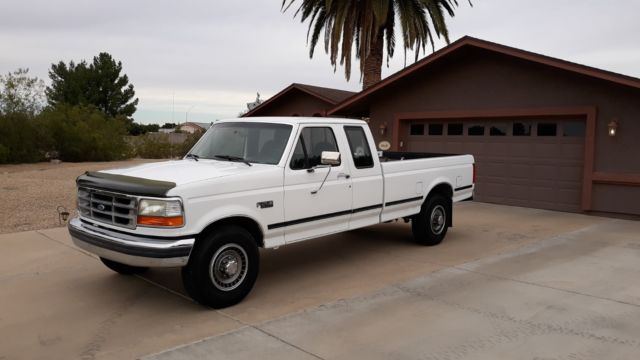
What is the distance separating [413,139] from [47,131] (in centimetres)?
1873

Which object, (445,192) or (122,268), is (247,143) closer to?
(122,268)

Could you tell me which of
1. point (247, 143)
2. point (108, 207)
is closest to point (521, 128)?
point (247, 143)

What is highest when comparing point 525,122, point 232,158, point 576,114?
point 576,114

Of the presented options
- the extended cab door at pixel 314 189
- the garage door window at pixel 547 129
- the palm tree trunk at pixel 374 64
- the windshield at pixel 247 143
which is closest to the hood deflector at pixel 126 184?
the windshield at pixel 247 143

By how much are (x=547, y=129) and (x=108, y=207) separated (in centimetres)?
1040

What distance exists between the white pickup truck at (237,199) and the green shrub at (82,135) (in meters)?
21.9

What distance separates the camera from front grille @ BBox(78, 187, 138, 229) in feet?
16.6

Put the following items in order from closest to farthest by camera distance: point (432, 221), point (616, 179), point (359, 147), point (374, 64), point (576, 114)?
point (359, 147), point (432, 221), point (616, 179), point (576, 114), point (374, 64)

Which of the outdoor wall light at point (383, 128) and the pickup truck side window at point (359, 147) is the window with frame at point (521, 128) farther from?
the pickup truck side window at point (359, 147)

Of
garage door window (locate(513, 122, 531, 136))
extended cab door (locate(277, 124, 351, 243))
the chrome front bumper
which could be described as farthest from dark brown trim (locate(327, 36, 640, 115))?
the chrome front bumper

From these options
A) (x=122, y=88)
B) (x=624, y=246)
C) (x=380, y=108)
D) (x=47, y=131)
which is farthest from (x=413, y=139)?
(x=122, y=88)

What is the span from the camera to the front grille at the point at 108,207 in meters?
5.06

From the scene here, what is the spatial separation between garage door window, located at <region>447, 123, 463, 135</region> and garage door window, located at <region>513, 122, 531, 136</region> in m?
1.50

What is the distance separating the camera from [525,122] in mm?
12695
